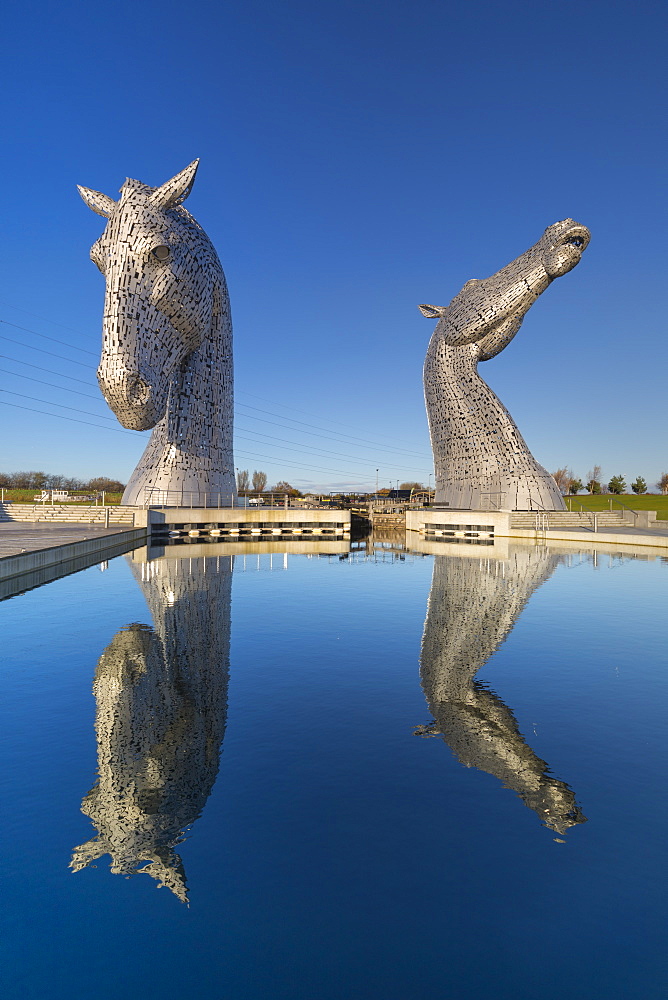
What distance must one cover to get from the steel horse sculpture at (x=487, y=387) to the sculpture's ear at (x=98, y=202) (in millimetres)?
14765

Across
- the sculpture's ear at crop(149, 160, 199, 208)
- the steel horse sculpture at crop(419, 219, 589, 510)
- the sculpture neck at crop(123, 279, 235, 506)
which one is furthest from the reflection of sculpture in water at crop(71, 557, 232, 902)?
the steel horse sculpture at crop(419, 219, 589, 510)

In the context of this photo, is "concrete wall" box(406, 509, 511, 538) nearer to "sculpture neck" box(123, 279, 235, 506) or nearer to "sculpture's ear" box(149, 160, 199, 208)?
"sculpture neck" box(123, 279, 235, 506)

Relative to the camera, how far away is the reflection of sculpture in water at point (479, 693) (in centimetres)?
354

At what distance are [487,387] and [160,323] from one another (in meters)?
14.9

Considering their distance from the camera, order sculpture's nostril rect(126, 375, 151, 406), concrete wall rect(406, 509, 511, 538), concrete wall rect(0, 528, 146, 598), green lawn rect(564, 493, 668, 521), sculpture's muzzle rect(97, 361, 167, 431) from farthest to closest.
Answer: green lawn rect(564, 493, 668, 521), concrete wall rect(406, 509, 511, 538), sculpture's nostril rect(126, 375, 151, 406), sculpture's muzzle rect(97, 361, 167, 431), concrete wall rect(0, 528, 146, 598)

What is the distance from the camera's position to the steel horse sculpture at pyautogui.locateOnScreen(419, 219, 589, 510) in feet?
77.8

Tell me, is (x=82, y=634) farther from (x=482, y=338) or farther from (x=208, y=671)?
(x=482, y=338)

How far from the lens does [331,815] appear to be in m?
3.18

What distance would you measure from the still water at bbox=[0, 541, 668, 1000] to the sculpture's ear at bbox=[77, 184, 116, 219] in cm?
1442

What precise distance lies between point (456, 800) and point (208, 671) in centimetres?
301

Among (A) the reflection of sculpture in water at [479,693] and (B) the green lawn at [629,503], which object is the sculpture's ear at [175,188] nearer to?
(A) the reflection of sculpture in water at [479,693]

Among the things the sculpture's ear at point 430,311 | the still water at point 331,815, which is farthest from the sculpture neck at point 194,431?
the still water at point 331,815

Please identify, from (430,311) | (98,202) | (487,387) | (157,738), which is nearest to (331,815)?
(157,738)

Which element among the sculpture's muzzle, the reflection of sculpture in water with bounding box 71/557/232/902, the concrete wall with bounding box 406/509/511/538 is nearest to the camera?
the reflection of sculpture in water with bounding box 71/557/232/902
